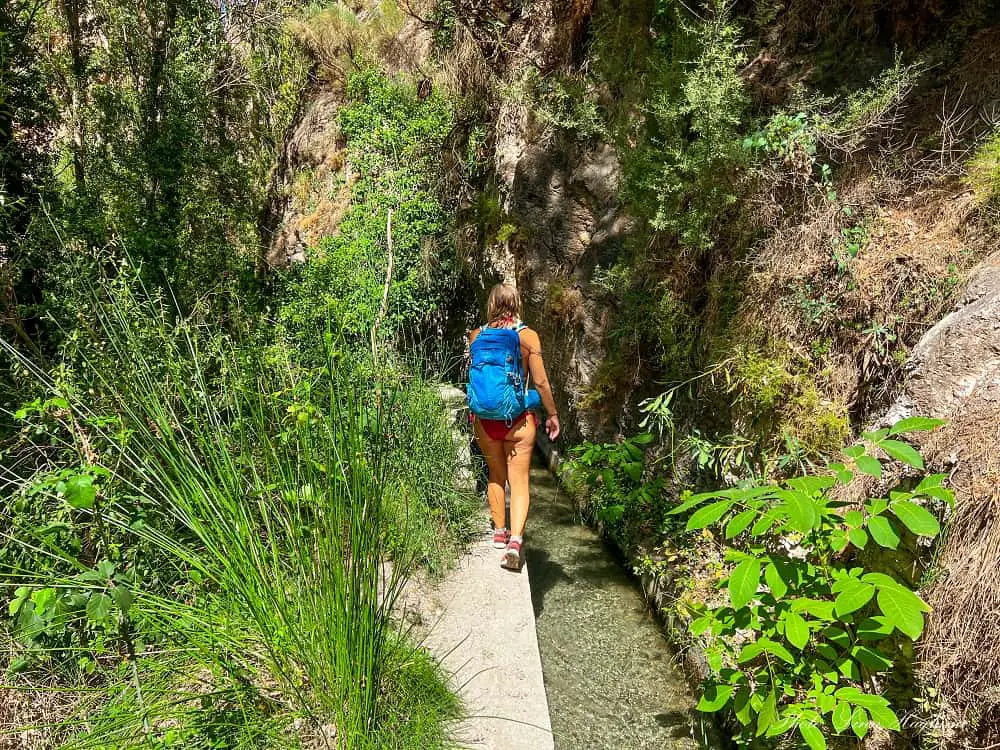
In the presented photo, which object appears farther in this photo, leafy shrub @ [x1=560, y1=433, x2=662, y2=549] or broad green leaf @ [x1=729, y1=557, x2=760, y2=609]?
leafy shrub @ [x1=560, y1=433, x2=662, y2=549]

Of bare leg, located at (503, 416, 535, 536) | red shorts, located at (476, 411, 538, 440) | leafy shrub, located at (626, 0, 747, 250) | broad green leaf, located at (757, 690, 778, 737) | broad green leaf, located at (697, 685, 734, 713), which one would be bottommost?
broad green leaf, located at (757, 690, 778, 737)

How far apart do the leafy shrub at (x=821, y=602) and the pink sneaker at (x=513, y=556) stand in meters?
1.37

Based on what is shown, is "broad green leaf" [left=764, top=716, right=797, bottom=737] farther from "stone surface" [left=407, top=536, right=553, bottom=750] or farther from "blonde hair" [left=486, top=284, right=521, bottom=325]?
"blonde hair" [left=486, top=284, right=521, bottom=325]

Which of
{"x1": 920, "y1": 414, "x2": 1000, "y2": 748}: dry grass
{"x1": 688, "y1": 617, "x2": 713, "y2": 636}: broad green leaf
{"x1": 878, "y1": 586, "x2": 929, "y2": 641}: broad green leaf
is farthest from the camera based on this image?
{"x1": 688, "y1": 617, "x2": 713, "y2": 636}: broad green leaf

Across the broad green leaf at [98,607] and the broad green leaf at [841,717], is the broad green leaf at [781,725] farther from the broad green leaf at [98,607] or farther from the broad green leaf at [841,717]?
the broad green leaf at [98,607]

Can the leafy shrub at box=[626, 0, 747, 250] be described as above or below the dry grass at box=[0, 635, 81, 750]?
above

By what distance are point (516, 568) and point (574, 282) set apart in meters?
3.09

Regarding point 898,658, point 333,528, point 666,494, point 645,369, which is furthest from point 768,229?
point 333,528

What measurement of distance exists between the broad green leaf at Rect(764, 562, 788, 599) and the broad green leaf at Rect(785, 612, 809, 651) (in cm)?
11

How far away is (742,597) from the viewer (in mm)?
2051

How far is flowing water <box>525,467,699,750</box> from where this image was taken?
3350 mm

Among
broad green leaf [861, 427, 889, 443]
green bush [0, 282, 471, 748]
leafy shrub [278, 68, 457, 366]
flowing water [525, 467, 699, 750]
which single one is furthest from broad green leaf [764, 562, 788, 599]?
leafy shrub [278, 68, 457, 366]

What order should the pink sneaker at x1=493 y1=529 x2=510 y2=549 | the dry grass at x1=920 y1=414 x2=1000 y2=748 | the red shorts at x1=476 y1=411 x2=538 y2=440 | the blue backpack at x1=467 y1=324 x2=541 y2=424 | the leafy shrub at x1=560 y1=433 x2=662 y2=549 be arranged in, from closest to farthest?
the dry grass at x1=920 y1=414 x2=1000 y2=748 < the blue backpack at x1=467 y1=324 x2=541 y2=424 < the red shorts at x1=476 y1=411 x2=538 y2=440 < the pink sneaker at x1=493 y1=529 x2=510 y2=549 < the leafy shrub at x1=560 y1=433 x2=662 y2=549

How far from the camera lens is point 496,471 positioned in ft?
13.6
